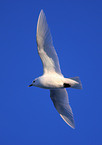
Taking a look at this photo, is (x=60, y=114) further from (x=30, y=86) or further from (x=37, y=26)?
(x=37, y=26)

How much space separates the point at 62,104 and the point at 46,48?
2.09m

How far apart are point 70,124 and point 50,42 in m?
2.70

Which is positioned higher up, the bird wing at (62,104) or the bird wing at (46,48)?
the bird wing at (46,48)

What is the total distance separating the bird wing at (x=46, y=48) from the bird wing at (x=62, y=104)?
1.12 meters

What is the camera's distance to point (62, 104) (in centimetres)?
813

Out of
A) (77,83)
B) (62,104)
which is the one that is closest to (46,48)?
(77,83)

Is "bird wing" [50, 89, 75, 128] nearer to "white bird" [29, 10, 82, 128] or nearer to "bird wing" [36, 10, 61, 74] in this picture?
"white bird" [29, 10, 82, 128]

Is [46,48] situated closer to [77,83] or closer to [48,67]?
[48,67]

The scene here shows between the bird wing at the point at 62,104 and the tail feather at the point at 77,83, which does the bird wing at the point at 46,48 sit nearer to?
the tail feather at the point at 77,83

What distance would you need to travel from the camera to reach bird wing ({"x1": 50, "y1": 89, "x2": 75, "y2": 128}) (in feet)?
25.8

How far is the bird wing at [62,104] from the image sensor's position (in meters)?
7.88

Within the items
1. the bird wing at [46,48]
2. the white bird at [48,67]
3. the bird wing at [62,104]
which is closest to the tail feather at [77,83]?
the white bird at [48,67]

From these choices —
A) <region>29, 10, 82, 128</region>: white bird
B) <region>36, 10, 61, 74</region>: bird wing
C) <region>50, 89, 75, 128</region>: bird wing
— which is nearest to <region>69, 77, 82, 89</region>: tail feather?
<region>29, 10, 82, 128</region>: white bird

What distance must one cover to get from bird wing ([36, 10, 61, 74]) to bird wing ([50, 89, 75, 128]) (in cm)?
112
